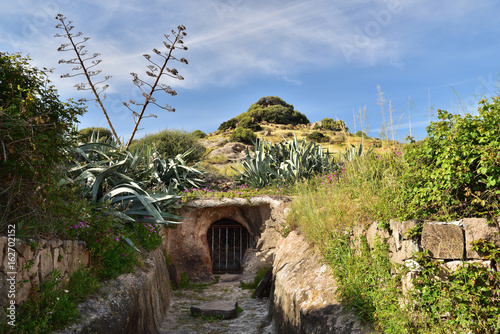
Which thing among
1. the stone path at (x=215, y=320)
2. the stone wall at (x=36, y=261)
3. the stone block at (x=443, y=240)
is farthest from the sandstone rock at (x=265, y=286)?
the stone block at (x=443, y=240)

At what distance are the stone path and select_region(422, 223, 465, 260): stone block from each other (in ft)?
12.8

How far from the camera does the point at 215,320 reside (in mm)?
7727

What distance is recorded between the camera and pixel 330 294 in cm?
529

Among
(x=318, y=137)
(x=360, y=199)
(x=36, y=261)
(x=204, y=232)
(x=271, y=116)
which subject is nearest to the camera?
(x=36, y=261)

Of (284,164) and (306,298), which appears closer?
(306,298)

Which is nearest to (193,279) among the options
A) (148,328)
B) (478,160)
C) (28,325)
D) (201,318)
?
(201,318)

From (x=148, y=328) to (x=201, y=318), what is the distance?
65.1 inches

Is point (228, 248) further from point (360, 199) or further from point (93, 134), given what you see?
point (360, 199)

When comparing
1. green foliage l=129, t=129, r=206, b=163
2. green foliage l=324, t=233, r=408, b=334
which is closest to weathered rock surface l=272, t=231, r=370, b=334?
green foliage l=324, t=233, r=408, b=334

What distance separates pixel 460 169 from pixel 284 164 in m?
8.84

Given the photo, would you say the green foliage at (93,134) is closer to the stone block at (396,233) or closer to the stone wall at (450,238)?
A: the stone block at (396,233)

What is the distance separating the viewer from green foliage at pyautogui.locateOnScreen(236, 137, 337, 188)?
41.3 ft

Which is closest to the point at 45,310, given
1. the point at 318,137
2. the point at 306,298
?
the point at 306,298

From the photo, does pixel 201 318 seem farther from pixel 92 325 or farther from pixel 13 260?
pixel 13 260
